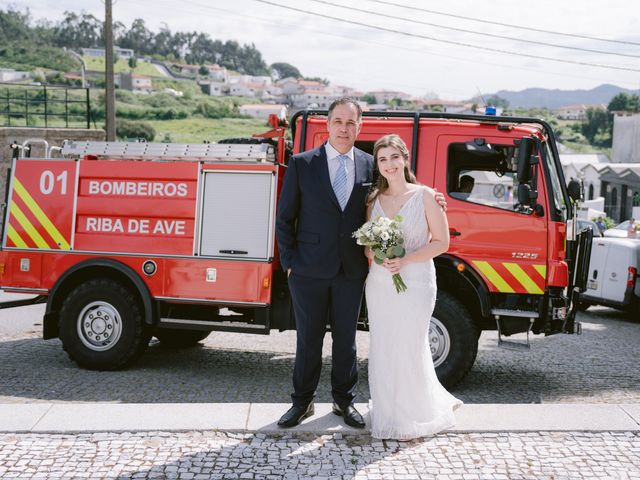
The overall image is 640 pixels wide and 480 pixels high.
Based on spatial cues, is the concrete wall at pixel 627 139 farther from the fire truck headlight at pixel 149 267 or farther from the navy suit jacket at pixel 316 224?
the navy suit jacket at pixel 316 224

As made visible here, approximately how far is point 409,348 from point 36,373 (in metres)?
3.97

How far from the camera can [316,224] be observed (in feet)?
16.0

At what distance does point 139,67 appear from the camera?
15862cm

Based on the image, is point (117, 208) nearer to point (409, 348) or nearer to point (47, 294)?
point (47, 294)

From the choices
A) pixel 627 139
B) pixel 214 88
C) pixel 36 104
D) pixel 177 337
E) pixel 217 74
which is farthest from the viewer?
pixel 217 74

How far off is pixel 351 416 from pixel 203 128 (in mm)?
79892

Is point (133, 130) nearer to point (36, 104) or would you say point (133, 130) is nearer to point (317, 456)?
point (36, 104)

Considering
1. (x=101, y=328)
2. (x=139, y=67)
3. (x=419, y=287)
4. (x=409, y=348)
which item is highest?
(x=139, y=67)

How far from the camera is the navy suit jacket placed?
4.86 metres

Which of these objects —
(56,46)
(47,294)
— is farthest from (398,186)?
(56,46)

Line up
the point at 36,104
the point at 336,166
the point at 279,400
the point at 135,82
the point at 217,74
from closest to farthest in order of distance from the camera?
the point at 336,166, the point at 279,400, the point at 36,104, the point at 135,82, the point at 217,74

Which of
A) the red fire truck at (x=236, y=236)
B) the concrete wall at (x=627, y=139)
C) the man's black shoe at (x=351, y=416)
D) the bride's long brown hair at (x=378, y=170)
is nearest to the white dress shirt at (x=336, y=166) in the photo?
the bride's long brown hair at (x=378, y=170)

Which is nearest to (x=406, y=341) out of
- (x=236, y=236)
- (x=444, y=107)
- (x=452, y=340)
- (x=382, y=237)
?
(x=382, y=237)

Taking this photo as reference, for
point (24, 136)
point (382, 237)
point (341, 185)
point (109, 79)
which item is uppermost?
point (109, 79)
